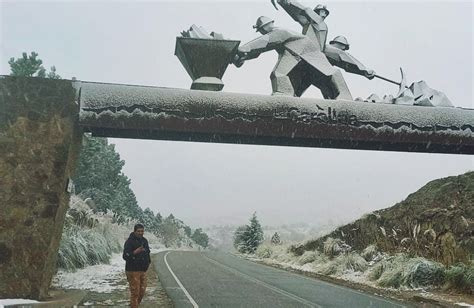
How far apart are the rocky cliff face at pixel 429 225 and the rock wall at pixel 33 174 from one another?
11.1m

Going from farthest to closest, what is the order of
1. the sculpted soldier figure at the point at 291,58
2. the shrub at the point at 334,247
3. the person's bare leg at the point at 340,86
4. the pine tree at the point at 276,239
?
the pine tree at the point at 276,239
the shrub at the point at 334,247
the person's bare leg at the point at 340,86
the sculpted soldier figure at the point at 291,58

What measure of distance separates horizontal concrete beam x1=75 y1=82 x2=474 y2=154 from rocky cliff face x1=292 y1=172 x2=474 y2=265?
6838 mm

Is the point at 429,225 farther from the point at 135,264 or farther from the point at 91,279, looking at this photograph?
the point at 135,264

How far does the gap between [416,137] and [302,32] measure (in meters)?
2.98

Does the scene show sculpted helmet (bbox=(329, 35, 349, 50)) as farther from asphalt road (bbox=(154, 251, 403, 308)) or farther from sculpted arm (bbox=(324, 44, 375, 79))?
asphalt road (bbox=(154, 251, 403, 308))

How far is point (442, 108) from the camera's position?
855 centimetres

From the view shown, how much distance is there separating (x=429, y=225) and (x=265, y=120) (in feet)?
35.5

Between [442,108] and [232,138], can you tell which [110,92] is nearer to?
[232,138]

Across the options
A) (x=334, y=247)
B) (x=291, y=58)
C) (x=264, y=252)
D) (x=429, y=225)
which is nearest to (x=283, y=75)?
(x=291, y=58)

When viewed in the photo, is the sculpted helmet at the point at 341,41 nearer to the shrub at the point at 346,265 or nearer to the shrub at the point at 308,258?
the shrub at the point at 346,265

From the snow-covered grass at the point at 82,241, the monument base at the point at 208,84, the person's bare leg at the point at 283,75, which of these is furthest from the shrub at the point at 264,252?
the monument base at the point at 208,84

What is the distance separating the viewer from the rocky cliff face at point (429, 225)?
1452 cm

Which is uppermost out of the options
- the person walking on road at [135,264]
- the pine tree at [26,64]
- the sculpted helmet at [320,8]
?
the pine tree at [26,64]

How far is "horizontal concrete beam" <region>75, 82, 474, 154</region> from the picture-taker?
776 cm
